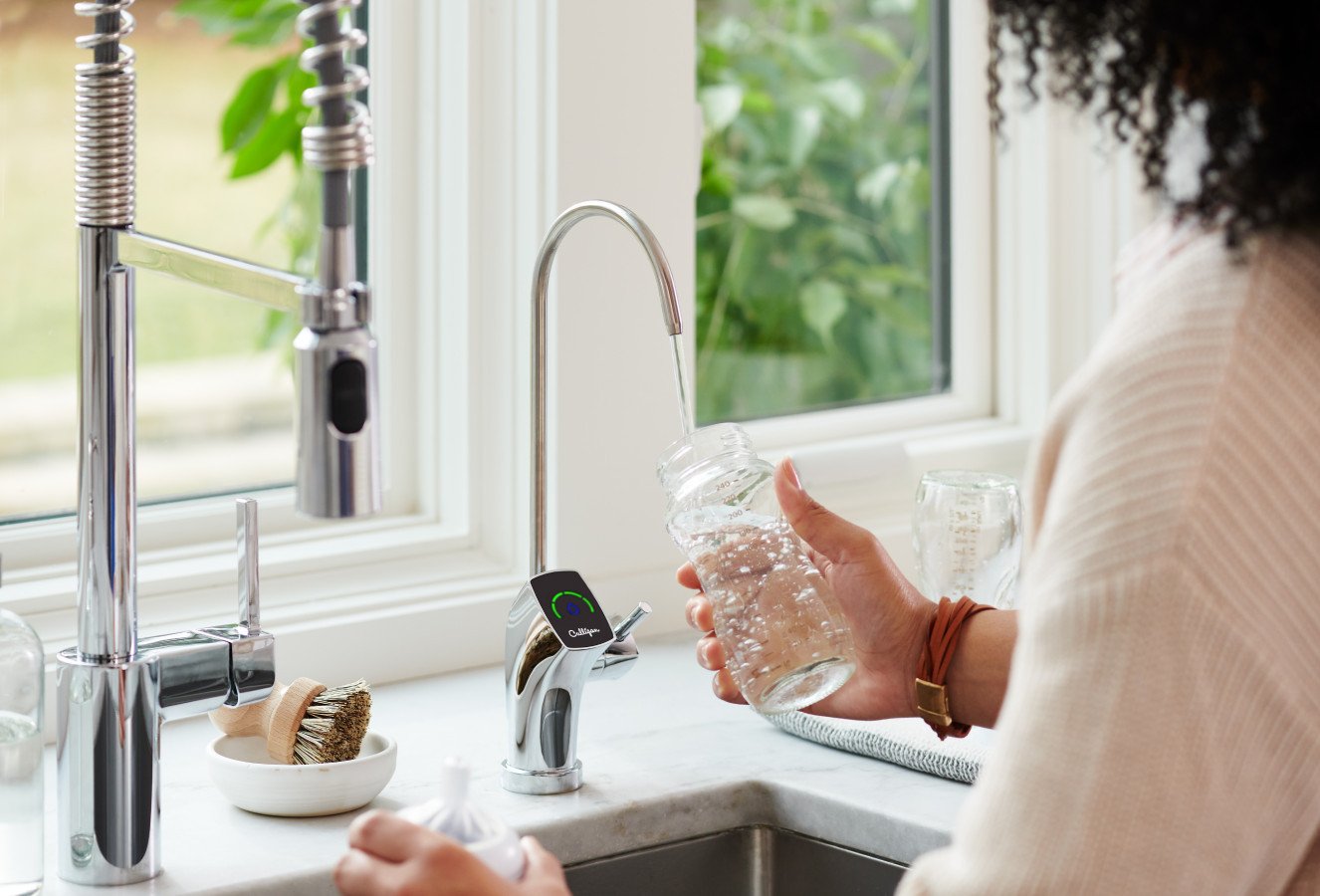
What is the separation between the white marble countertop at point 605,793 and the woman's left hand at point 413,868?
0.33m

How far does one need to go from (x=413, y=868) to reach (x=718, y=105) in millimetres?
1454

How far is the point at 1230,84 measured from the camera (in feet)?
2.35

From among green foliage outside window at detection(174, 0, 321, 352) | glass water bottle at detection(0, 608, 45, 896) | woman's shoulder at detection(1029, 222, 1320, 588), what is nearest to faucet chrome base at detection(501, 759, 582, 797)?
glass water bottle at detection(0, 608, 45, 896)

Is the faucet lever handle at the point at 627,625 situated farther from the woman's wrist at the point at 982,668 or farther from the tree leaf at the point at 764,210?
the tree leaf at the point at 764,210

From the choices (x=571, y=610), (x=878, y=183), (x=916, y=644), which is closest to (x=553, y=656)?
(x=571, y=610)

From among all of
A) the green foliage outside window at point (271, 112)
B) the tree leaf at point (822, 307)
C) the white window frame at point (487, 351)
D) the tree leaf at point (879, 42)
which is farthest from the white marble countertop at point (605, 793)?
the tree leaf at point (879, 42)

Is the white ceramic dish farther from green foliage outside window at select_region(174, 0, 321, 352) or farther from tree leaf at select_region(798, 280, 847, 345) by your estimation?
tree leaf at select_region(798, 280, 847, 345)

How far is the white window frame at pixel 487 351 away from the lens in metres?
1.68

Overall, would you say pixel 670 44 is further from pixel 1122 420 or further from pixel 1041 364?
pixel 1122 420

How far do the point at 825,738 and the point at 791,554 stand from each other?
0.26 metres

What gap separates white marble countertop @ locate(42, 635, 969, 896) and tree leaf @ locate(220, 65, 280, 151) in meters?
0.57

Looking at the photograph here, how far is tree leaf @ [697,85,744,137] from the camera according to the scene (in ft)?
7.02

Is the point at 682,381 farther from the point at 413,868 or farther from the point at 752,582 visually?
the point at 413,868

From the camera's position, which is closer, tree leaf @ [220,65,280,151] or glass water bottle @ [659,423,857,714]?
glass water bottle @ [659,423,857,714]
